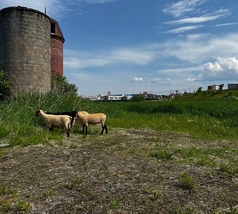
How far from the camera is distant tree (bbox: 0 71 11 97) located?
49.1 ft

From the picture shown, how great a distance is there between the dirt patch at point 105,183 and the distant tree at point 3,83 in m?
10.7

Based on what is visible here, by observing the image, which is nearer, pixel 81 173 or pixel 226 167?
pixel 81 173

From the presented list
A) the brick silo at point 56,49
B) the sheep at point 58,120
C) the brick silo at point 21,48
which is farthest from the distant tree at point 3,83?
the brick silo at point 56,49

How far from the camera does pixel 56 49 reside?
29.5m

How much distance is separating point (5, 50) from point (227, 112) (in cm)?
1496

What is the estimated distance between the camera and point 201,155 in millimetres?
5492

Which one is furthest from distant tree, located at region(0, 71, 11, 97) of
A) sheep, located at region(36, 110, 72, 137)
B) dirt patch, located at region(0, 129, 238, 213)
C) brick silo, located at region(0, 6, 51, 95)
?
dirt patch, located at region(0, 129, 238, 213)

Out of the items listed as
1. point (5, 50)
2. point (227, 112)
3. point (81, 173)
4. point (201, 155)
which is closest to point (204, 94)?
point (227, 112)

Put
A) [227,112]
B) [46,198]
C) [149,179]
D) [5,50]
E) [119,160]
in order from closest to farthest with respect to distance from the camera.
Result: [46,198] < [149,179] < [119,160] < [227,112] < [5,50]

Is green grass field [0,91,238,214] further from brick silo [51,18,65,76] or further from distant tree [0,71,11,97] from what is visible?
brick silo [51,18,65,76]

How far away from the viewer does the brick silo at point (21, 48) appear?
50.5 ft

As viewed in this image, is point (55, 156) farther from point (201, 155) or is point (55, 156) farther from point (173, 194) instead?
point (201, 155)

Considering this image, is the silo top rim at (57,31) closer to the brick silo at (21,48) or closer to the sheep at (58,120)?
the brick silo at (21,48)

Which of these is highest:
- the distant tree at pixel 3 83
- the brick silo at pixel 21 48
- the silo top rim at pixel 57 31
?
the silo top rim at pixel 57 31
